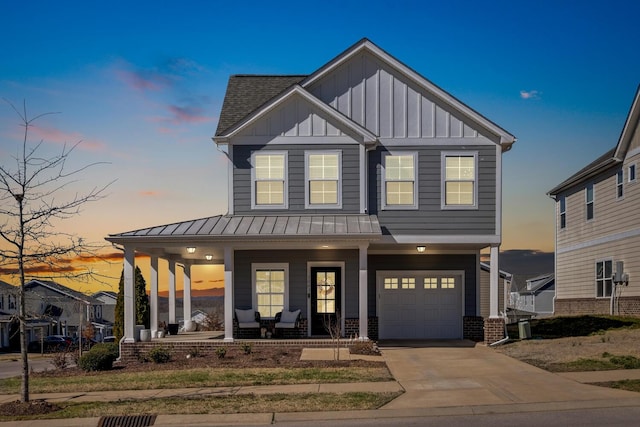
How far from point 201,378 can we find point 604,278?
883 inches

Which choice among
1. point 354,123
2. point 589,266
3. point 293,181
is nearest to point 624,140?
point 589,266

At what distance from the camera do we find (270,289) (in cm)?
2253

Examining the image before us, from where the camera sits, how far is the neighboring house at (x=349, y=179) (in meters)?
21.7

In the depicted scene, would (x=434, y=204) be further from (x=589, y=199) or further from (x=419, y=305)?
(x=589, y=199)

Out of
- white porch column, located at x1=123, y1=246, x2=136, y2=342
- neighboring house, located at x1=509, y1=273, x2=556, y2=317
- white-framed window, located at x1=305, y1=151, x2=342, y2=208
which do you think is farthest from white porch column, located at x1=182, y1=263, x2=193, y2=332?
neighboring house, located at x1=509, y1=273, x2=556, y2=317

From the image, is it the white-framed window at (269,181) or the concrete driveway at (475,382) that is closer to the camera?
the concrete driveway at (475,382)

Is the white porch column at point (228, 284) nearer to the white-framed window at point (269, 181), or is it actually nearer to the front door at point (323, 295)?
the white-framed window at point (269, 181)

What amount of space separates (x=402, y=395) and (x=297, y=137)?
34.9 ft

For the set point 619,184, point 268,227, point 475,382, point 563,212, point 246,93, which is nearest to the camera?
point 475,382

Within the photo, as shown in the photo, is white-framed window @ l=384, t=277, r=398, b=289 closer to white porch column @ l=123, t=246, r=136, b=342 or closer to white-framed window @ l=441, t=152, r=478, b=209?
white-framed window @ l=441, t=152, r=478, b=209

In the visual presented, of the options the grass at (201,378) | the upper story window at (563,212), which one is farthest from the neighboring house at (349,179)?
the upper story window at (563,212)

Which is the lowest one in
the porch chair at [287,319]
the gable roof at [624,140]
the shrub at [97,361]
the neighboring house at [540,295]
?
the neighboring house at [540,295]

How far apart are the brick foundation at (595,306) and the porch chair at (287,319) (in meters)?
15.1

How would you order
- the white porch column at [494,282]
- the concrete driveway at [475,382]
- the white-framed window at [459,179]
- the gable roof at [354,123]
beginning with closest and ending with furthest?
the concrete driveway at [475,382]
the white porch column at [494,282]
the gable roof at [354,123]
the white-framed window at [459,179]
